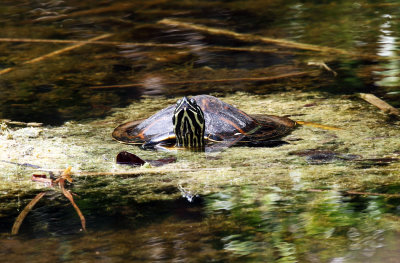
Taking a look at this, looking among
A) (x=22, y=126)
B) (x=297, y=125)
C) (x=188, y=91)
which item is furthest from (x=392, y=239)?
(x=188, y=91)

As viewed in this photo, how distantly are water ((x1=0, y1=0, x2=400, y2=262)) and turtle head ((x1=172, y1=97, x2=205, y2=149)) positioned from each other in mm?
272

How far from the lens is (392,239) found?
1.90 metres

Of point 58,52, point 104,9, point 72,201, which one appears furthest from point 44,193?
point 104,9

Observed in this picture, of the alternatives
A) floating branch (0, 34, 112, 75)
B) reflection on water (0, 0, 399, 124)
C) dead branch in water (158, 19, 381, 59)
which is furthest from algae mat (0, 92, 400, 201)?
floating branch (0, 34, 112, 75)

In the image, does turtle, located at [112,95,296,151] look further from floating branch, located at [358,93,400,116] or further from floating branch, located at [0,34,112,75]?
floating branch, located at [0,34,112,75]

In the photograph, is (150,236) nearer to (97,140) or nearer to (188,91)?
(97,140)

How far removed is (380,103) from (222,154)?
1153 millimetres

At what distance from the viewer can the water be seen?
2.00m

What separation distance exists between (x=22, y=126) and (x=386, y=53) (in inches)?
116

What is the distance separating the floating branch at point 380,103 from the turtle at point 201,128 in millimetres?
530

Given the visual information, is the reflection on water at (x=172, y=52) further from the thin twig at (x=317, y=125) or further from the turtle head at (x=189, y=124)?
the turtle head at (x=189, y=124)

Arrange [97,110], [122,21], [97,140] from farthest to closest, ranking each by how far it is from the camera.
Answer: [122,21] < [97,110] < [97,140]

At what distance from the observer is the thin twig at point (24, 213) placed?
2.17 metres

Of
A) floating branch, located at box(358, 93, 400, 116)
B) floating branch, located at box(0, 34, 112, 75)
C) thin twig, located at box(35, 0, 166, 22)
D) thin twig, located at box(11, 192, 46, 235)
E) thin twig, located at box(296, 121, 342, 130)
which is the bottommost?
thin twig, located at box(296, 121, 342, 130)
